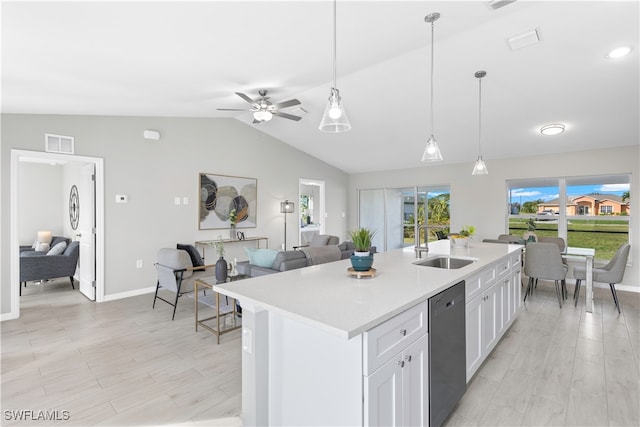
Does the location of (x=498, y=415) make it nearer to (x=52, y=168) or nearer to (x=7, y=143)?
(x=7, y=143)

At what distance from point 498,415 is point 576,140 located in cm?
508

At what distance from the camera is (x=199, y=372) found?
2555mm

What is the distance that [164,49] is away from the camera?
2.62 m

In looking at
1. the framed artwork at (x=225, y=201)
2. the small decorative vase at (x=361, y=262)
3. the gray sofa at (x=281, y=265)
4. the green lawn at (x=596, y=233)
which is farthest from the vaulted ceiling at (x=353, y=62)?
the gray sofa at (x=281, y=265)

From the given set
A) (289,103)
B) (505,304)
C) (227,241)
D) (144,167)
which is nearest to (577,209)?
(505,304)

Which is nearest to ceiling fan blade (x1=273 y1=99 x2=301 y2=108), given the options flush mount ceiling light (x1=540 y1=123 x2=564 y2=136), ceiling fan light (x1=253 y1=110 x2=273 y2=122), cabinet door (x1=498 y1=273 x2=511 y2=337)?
ceiling fan light (x1=253 y1=110 x2=273 y2=122)

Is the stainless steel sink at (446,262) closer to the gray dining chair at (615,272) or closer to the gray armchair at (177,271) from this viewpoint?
the gray dining chair at (615,272)

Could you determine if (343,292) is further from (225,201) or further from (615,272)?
(225,201)

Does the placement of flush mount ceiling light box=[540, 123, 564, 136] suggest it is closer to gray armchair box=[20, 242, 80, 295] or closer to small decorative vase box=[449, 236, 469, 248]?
small decorative vase box=[449, 236, 469, 248]

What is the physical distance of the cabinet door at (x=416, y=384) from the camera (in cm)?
150

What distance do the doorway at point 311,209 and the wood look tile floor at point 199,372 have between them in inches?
183

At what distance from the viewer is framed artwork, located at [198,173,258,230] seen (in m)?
5.75

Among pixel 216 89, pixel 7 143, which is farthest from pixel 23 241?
pixel 216 89

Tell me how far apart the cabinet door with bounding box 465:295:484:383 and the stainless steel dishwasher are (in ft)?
0.39
